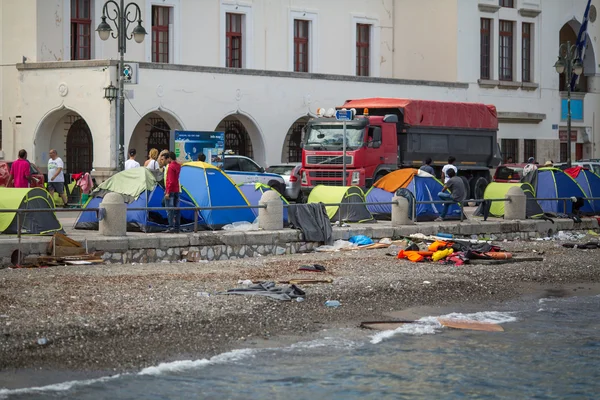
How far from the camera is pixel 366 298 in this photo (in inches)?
672

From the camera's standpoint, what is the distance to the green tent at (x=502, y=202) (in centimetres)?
3050

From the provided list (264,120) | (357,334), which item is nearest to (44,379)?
(357,334)

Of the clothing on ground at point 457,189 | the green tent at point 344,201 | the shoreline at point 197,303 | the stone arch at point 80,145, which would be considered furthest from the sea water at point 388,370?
the stone arch at point 80,145

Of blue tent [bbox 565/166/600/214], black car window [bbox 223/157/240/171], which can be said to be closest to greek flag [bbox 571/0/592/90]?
blue tent [bbox 565/166/600/214]

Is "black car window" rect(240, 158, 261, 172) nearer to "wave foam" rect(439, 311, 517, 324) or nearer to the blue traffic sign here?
the blue traffic sign

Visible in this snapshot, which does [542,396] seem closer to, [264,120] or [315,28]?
[264,120]

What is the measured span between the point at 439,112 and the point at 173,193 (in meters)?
15.9

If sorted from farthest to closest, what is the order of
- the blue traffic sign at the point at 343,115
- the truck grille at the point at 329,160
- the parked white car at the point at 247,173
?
the truck grille at the point at 329,160 < the blue traffic sign at the point at 343,115 < the parked white car at the point at 247,173

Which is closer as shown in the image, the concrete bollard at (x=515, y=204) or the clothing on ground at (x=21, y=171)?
the clothing on ground at (x=21, y=171)

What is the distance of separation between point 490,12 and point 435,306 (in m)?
34.5

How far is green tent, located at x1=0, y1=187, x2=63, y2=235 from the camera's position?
2062 cm

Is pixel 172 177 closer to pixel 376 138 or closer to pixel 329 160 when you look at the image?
pixel 329 160

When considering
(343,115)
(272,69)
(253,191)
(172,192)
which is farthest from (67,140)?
(172,192)

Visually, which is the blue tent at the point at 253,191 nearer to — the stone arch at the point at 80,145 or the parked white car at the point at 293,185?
the parked white car at the point at 293,185
